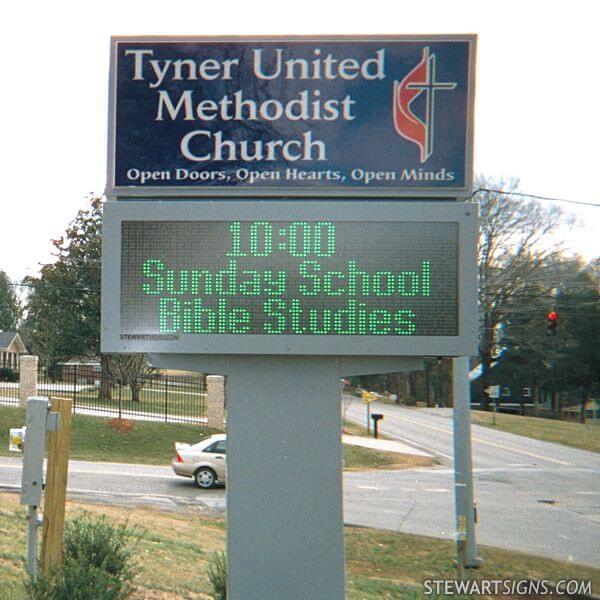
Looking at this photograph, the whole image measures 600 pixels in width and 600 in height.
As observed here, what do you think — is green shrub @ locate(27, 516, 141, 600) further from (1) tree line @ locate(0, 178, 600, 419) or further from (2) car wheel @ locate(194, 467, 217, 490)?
(1) tree line @ locate(0, 178, 600, 419)

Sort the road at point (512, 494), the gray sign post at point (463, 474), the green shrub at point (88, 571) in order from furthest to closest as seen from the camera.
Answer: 1. the road at point (512, 494)
2. the gray sign post at point (463, 474)
3. the green shrub at point (88, 571)

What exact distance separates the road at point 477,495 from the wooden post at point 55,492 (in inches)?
325

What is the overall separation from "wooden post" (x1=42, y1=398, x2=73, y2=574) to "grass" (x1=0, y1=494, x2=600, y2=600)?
1.23 feet

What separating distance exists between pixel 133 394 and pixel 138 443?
21.0 feet

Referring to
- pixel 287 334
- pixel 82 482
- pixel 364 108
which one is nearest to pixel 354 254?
pixel 287 334

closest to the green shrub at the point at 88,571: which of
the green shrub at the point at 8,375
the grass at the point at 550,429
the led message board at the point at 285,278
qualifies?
the led message board at the point at 285,278

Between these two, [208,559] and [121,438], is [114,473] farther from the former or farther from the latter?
[208,559]

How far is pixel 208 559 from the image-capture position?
9547 millimetres

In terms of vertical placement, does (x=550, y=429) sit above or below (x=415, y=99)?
below

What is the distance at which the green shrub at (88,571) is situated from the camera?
545 centimetres

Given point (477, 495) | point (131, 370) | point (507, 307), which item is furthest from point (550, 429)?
point (131, 370)

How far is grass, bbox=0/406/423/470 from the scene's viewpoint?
23.9 meters

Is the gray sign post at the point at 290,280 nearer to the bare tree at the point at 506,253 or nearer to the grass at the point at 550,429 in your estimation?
the bare tree at the point at 506,253

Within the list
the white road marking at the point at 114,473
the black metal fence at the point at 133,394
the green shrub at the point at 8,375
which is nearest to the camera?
the white road marking at the point at 114,473
